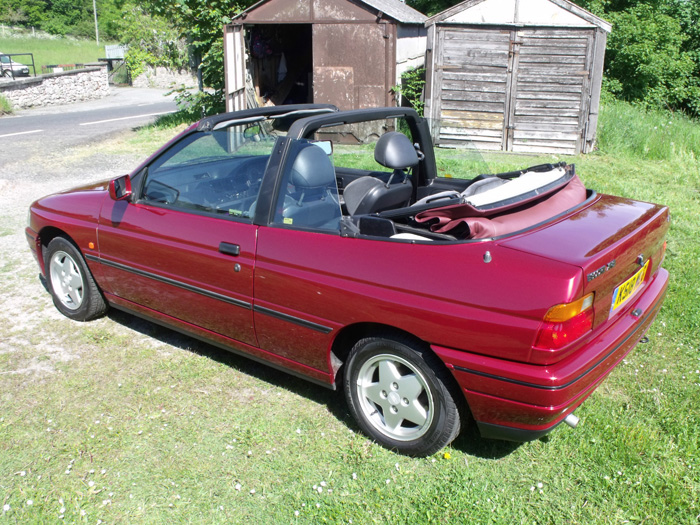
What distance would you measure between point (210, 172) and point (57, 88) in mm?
25569

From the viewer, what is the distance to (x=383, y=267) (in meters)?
3.10

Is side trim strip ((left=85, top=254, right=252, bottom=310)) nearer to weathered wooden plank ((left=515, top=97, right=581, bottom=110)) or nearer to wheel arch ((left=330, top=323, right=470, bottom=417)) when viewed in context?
wheel arch ((left=330, top=323, right=470, bottom=417))

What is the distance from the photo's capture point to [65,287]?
16.4 ft

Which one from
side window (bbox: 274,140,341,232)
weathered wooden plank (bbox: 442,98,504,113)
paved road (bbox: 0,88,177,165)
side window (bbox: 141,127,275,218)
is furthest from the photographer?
paved road (bbox: 0,88,177,165)

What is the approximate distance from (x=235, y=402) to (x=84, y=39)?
246 ft

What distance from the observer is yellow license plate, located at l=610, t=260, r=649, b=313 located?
10.2 feet

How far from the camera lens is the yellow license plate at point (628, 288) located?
10.2ft

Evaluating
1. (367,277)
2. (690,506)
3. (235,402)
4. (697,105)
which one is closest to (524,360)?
(367,277)

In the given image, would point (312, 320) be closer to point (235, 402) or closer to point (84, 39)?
point (235, 402)

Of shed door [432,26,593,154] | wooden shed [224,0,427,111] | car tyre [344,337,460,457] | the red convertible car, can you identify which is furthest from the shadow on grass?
wooden shed [224,0,427,111]

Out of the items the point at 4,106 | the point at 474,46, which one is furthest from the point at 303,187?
the point at 4,106

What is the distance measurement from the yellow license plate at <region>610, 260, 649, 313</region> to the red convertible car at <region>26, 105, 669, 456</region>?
0.05ft

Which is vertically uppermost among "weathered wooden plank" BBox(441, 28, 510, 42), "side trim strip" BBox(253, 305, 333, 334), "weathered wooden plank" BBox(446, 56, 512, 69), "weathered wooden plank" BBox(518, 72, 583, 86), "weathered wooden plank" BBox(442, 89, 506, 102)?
"weathered wooden plank" BBox(441, 28, 510, 42)

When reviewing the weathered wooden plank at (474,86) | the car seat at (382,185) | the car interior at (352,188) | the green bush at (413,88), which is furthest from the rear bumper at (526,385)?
the green bush at (413,88)
